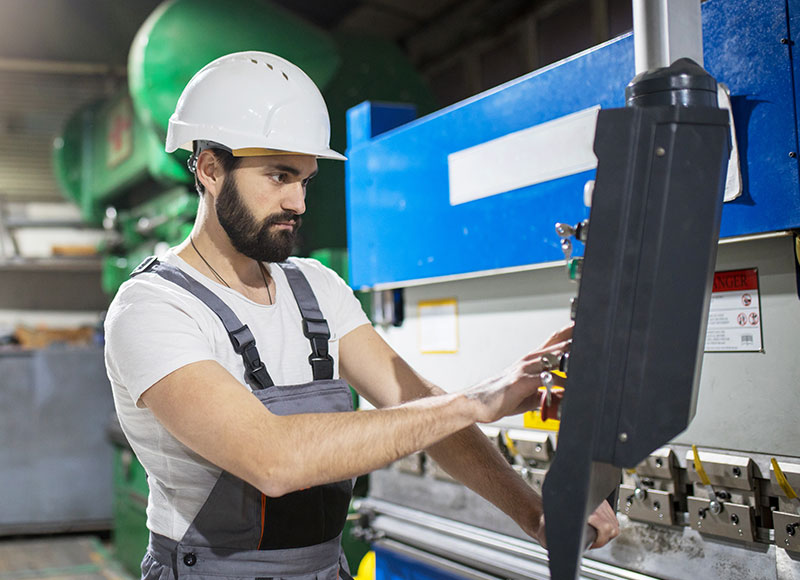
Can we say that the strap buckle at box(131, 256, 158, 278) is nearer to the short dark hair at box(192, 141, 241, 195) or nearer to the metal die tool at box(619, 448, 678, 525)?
the short dark hair at box(192, 141, 241, 195)

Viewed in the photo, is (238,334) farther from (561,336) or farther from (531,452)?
(531,452)

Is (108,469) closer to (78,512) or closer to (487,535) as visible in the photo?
(78,512)

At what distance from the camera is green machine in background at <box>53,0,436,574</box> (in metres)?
3.04

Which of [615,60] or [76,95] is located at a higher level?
[76,95]

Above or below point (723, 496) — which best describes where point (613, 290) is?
above

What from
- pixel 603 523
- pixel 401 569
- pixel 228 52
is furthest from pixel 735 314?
pixel 228 52

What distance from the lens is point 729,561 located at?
1.28 metres

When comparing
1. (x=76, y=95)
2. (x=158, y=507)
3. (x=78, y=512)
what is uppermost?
(x=76, y=95)

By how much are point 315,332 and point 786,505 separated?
81cm

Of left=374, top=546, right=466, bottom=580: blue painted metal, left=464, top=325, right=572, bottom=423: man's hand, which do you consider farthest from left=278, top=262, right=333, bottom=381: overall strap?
left=374, top=546, right=466, bottom=580: blue painted metal

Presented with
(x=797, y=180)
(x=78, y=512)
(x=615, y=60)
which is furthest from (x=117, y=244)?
(x=797, y=180)

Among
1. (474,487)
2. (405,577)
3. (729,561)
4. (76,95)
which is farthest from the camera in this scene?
(76,95)

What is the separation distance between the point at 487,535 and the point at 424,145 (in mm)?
904

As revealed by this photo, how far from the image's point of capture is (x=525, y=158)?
1.59 metres
